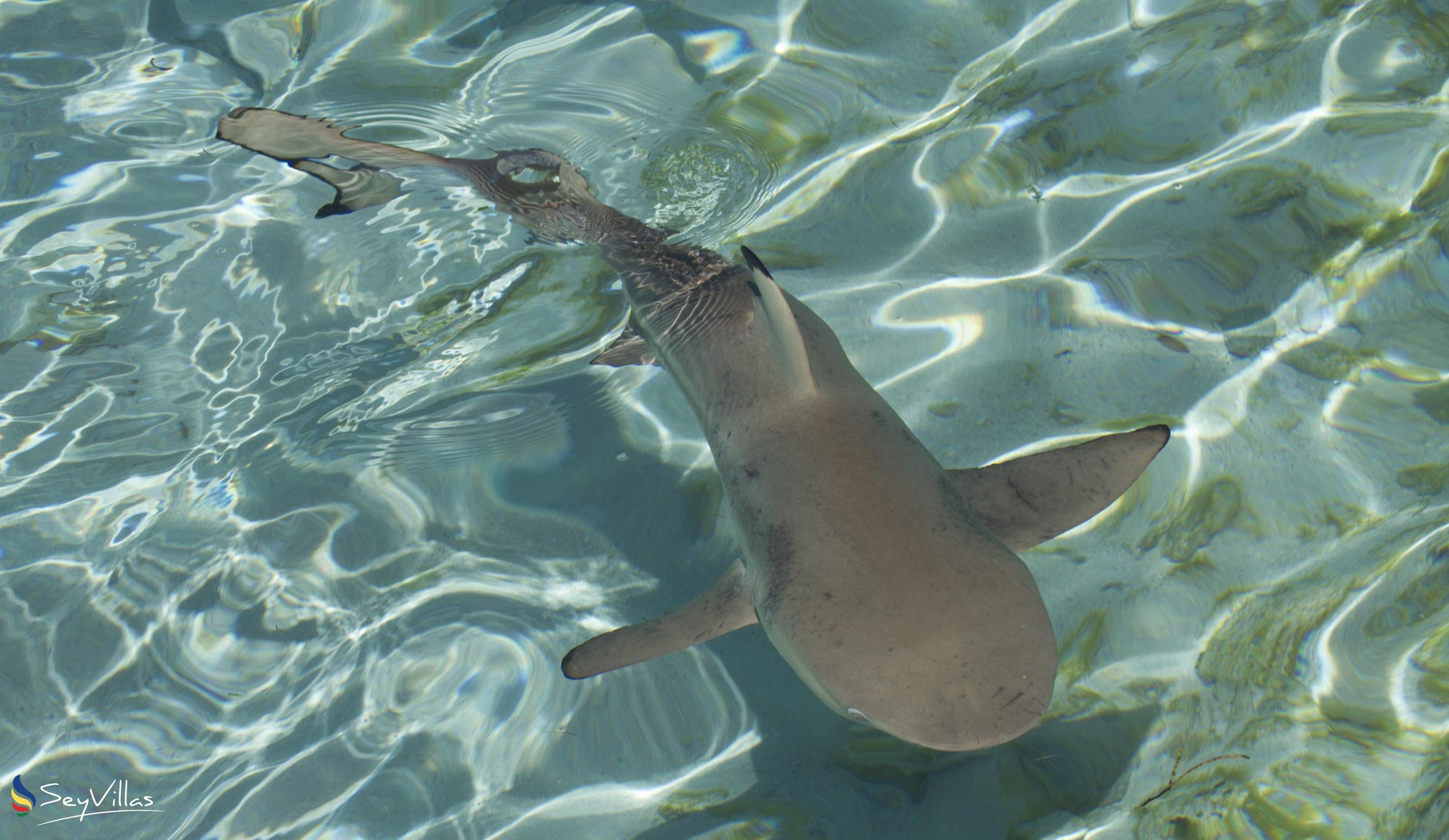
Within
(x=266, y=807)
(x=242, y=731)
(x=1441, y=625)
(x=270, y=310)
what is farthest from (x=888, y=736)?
(x=270, y=310)

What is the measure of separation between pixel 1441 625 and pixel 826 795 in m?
2.37

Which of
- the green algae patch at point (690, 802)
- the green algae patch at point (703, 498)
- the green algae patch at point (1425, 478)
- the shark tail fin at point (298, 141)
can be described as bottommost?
the green algae patch at point (690, 802)

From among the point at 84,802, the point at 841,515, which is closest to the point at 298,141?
the point at 84,802

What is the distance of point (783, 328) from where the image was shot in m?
3.16

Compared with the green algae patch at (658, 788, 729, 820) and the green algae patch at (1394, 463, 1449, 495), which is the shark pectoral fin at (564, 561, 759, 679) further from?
the green algae patch at (1394, 463, 1449, 495)

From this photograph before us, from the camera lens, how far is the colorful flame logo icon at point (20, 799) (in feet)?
11.5

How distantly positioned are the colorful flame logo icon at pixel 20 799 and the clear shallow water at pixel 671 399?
2.1 inches

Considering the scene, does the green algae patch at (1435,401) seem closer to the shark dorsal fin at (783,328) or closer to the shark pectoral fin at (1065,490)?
the shark pectoral fin at (1065,490)

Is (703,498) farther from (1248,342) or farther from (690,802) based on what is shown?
(1248,342)

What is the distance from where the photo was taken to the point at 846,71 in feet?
18.8

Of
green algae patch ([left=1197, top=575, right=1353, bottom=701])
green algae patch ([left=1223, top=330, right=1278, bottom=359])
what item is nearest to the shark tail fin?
green algae patch ([left=1223, top=330, right=1278, bottom=359])

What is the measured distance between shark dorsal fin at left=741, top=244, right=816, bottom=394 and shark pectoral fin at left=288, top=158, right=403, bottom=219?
2838 mm

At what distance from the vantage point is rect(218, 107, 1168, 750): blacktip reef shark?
2.44m

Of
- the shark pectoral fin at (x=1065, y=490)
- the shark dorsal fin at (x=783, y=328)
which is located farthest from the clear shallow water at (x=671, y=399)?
the shark dorsal fin at (x=783, y=328)
